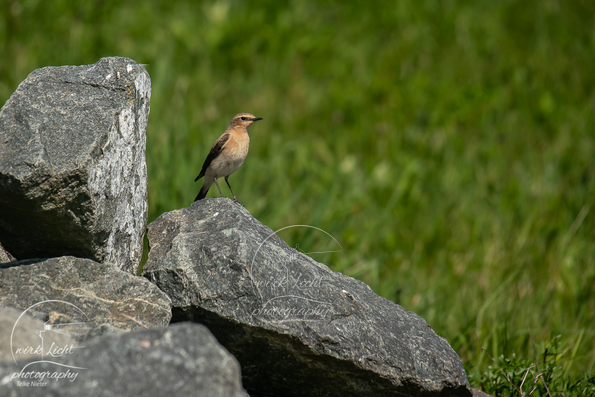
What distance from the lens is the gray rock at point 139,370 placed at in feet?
6.19

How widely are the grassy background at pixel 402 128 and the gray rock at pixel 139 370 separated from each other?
3254mm

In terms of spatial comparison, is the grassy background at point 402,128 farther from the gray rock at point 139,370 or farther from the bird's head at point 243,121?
the gray rock at point 139,370

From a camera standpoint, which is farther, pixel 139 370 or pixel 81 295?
pixel 81 295

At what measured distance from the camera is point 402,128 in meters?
10.1

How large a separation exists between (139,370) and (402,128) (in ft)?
28.8

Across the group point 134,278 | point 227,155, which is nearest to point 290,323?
point 134,278

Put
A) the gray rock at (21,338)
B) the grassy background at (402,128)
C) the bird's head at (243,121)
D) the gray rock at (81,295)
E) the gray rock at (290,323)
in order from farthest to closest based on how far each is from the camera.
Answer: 1. the grassy background at (402,128)
2. the bird's head at (243,121)
3. the gray rock at (290,323)
4. the gray rock at (81,295)
5. the gray rock at (21,338)

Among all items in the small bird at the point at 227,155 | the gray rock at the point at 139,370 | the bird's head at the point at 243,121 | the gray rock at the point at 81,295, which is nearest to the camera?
the gray rock at the point at 139,370

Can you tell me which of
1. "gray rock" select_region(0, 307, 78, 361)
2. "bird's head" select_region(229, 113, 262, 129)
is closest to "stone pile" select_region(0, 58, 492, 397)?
"gray rock" select_region(0, 307, 78, 361)

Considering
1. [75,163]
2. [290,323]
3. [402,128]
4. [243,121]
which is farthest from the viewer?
[402,128]

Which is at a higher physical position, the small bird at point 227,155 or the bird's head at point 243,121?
the bird's head at point 243,121

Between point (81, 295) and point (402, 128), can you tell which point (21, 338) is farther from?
point (402, 128)

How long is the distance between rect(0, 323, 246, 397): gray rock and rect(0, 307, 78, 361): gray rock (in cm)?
26

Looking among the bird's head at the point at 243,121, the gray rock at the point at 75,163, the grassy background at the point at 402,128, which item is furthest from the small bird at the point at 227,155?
the gray rock at the point at 75,163
